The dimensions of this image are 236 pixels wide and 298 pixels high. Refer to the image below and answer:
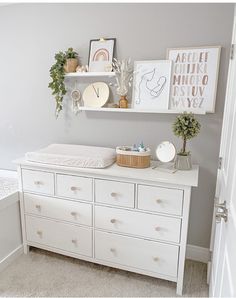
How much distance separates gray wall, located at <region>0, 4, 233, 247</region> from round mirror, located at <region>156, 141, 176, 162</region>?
19 cm

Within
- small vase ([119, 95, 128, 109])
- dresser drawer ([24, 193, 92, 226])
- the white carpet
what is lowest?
the white carpet

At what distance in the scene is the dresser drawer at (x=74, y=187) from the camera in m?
1.91

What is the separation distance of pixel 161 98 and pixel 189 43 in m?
0.47

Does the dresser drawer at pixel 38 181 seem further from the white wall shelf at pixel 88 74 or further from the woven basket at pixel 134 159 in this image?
the white wall shelf at pixel 88 74

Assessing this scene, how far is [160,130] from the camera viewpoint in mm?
2139

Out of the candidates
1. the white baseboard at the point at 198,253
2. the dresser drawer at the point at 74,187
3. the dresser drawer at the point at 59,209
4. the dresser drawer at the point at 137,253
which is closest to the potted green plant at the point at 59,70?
the dresser drawer at the point at 74,187

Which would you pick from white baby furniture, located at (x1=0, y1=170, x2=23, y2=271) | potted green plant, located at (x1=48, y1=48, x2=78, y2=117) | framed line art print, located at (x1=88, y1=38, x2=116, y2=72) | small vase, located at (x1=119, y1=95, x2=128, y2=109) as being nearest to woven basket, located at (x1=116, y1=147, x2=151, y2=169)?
small vase, located at (x1=119, y1=95, x2=128, y2=109)

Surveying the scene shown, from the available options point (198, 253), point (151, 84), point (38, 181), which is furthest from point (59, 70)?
point (198, 253)

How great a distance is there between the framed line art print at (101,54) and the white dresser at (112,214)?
36.1 inches

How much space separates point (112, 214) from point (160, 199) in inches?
15.6

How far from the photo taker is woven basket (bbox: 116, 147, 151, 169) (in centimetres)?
187

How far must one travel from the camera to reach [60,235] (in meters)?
2.09

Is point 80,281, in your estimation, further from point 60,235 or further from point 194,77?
point 194,77

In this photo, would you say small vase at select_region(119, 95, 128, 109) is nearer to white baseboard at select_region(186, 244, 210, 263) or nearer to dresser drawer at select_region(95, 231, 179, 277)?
dresser drawer at select_region(95, 231, 179, 277)
